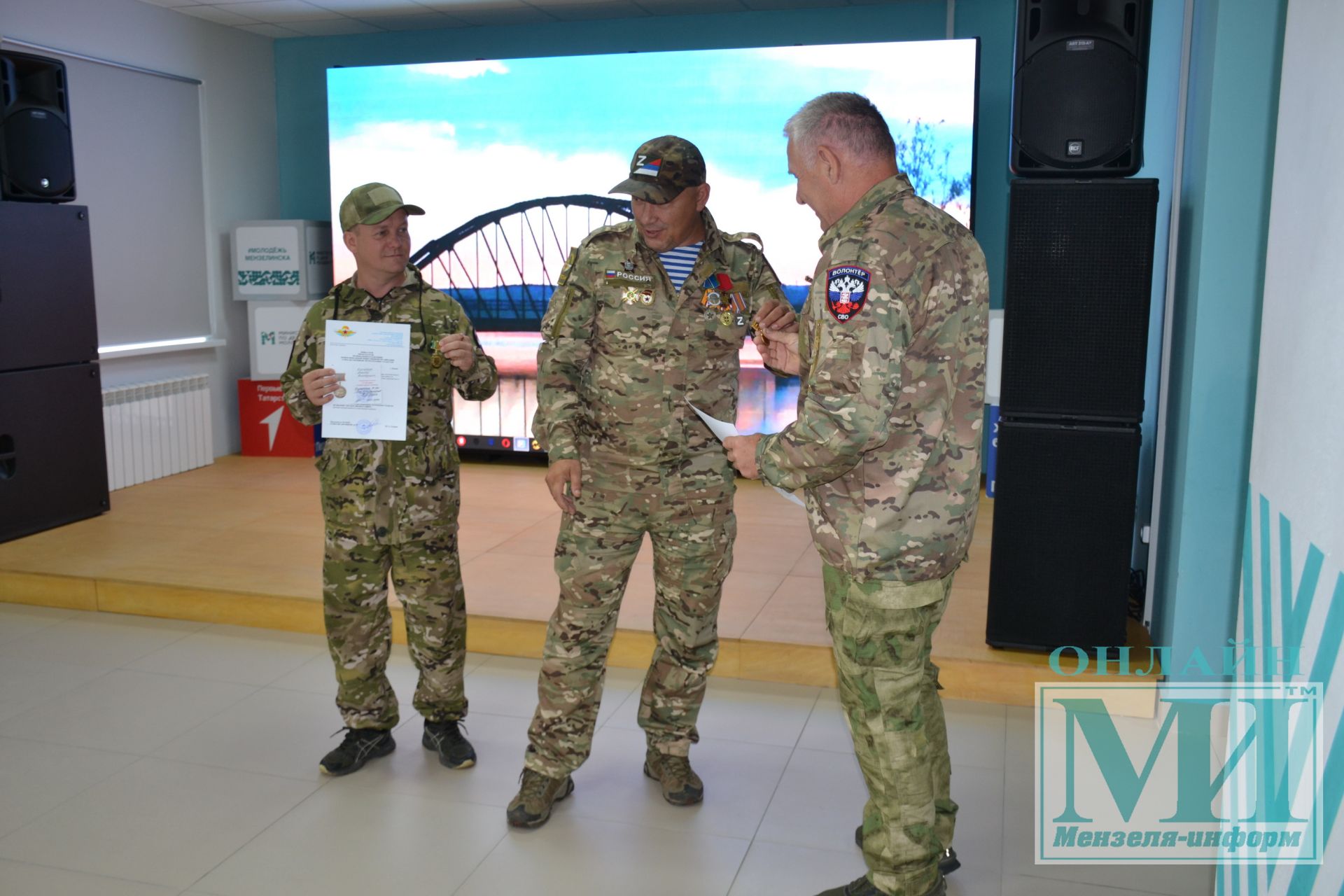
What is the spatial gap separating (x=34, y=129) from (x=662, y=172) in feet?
13.0

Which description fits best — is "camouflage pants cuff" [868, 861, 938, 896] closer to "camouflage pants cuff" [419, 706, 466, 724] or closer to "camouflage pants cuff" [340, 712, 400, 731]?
"camouflage pants cuff" [419, 706, 466, 724]

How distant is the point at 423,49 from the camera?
7312 mm

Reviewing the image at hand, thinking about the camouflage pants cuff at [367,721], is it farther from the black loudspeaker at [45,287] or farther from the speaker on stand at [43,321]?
the black loudspeaker at [45,287]

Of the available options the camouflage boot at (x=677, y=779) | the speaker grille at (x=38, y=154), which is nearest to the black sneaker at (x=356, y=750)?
the camouflage boot at (x=677, y=779)

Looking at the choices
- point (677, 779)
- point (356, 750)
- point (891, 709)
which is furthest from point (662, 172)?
point (356, 750)

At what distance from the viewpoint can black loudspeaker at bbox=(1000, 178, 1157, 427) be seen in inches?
126

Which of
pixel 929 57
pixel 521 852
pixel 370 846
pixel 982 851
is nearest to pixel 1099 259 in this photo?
pixel 982 851

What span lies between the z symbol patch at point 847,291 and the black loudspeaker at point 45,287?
15.0 feet

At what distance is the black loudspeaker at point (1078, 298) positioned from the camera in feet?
10.5

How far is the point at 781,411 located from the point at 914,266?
4675 millimetres

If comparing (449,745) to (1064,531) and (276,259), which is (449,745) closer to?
(1064,531)

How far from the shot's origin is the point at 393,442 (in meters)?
2.91

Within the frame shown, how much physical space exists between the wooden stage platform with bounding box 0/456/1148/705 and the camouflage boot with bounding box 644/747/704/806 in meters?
0.83

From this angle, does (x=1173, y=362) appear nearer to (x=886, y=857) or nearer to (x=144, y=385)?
(x=886, y=857)
